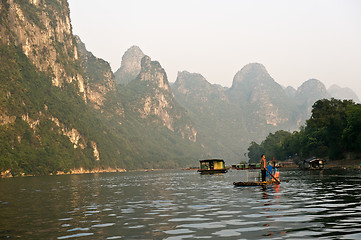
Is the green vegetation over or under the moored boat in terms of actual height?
over

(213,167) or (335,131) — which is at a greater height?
(335,131)

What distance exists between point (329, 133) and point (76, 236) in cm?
12922

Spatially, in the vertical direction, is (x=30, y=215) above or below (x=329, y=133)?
below

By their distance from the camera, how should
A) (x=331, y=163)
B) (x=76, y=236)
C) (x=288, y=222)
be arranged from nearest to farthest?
1. (x=76, y=236)
2. (x=288, y=222)
3. (x=331, y=163)

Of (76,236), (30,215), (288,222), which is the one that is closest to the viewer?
(76,236)

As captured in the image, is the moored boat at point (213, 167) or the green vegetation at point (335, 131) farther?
the moored boat at point (213, 167)

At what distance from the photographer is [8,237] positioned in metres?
18.7

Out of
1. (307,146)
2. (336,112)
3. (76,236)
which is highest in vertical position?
(336,112)

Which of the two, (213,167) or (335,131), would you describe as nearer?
(335,131)

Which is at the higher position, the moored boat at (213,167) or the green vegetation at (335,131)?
the green vegetation at (335,131)

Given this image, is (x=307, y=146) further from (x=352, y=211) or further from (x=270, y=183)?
(x=352, y=211)

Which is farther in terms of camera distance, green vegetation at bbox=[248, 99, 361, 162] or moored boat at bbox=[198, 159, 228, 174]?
moored boat at bbox=[198, 159, 228, 174]

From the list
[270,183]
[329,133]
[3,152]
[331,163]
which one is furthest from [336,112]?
[3,152]

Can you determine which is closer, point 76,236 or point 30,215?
point 76,236
